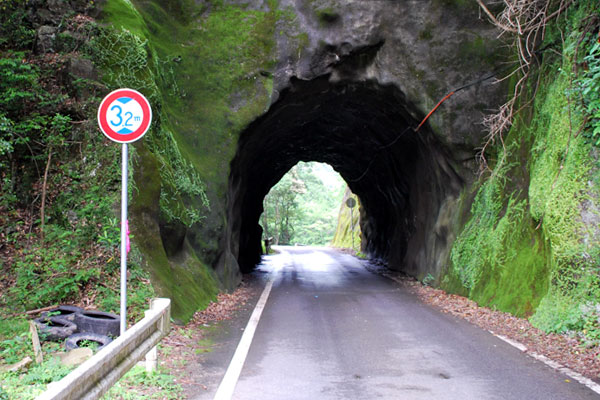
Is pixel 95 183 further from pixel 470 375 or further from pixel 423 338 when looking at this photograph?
pixel 470 375

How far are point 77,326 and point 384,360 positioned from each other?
3.96 meters

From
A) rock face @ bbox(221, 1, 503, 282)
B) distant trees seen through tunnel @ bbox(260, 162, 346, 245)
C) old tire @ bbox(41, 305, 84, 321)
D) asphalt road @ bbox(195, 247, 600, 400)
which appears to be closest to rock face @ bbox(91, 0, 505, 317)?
rock face @ bbox(221, 1, 503, 282)

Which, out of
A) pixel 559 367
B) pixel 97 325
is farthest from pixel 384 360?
pixel 97 325

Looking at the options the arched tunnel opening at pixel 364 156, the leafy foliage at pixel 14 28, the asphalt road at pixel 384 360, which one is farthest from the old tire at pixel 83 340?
the arched tunnel opening at pixel 364 156

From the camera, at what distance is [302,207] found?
65.8 m

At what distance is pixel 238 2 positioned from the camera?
14.3 meters

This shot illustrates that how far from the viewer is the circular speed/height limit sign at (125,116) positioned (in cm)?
575

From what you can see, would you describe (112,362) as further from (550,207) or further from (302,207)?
(302,207)

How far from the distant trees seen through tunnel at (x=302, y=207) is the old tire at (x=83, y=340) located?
40.3 meters

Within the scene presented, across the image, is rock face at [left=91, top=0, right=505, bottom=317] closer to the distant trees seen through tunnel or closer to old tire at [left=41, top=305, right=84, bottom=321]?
old tire at [left=41, top=305, right=84, bottom=321]

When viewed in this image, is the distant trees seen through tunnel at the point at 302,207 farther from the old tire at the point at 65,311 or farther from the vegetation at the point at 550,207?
the old tire at the point at 65,311

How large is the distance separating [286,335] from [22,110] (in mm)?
5942

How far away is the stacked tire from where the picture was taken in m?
5.95

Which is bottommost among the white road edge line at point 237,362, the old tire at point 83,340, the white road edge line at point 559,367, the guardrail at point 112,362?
the white road edge line at point 237,362
